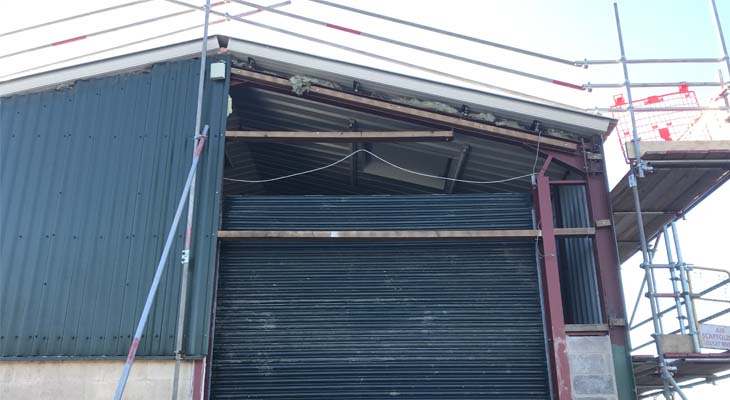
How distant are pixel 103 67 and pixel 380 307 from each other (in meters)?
5.96

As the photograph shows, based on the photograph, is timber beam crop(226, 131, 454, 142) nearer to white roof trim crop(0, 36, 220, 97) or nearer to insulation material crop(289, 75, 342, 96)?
insulation material crop(289, 75, 342, 96)

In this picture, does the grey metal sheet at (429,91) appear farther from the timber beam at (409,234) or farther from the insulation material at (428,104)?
the timber beam at (409,234)

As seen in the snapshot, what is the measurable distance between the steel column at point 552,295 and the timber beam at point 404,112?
0.74 m

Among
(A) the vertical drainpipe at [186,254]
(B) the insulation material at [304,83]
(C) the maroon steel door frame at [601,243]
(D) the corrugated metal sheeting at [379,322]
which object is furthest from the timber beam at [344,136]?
(C) the maroon steel door frame at [601,243]

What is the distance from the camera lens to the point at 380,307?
1000 centimetres

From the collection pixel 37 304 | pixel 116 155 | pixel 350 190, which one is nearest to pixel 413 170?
pixel 350 190

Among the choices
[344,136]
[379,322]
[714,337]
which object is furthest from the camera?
[344,136]

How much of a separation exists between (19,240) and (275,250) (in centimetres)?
380

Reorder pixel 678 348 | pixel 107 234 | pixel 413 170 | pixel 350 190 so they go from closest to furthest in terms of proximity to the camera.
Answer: pixel 678 348 < pixel 107 234 < pixel 413 170 < pixel 350 190

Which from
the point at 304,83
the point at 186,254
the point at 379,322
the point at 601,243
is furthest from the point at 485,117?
the point at 186,254

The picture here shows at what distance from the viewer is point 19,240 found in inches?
394

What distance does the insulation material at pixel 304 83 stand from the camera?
10844mm

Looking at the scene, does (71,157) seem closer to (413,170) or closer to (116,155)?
(116,155)

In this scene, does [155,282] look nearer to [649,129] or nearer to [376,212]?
[376,212]
